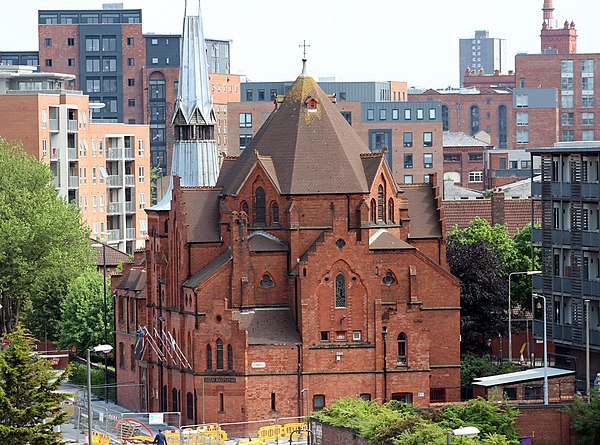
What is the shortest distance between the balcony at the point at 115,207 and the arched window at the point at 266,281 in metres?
84.1

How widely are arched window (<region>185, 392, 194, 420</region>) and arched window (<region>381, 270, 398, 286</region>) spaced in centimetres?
1140

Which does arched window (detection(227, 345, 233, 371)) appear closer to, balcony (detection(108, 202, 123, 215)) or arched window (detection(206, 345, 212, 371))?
arched window (detection(206, 345, 212, 371))

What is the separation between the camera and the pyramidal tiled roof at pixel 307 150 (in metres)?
107

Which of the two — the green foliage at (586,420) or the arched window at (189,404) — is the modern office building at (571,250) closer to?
the green foliage at (586,420)

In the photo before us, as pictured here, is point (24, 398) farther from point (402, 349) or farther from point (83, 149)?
point (83, 149)

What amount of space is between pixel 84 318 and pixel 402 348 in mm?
32260

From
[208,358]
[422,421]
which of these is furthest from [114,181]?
[422,421]

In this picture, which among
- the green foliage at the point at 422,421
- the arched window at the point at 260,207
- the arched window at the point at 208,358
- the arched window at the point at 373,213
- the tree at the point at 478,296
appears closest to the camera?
the green foliage at the point at 422,421

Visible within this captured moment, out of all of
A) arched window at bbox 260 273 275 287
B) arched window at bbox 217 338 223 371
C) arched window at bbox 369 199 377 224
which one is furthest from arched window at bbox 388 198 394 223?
arched window at bbox 217 338 223 371

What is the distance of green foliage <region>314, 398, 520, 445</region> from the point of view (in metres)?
78.8

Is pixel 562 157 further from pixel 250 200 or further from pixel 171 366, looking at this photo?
pixel 171 366

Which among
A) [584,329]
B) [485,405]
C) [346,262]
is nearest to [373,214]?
[346,262]

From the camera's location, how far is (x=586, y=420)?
286 ft

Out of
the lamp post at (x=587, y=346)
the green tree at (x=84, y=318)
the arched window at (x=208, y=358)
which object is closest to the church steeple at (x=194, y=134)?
the green tree at (x=84, y=318)
